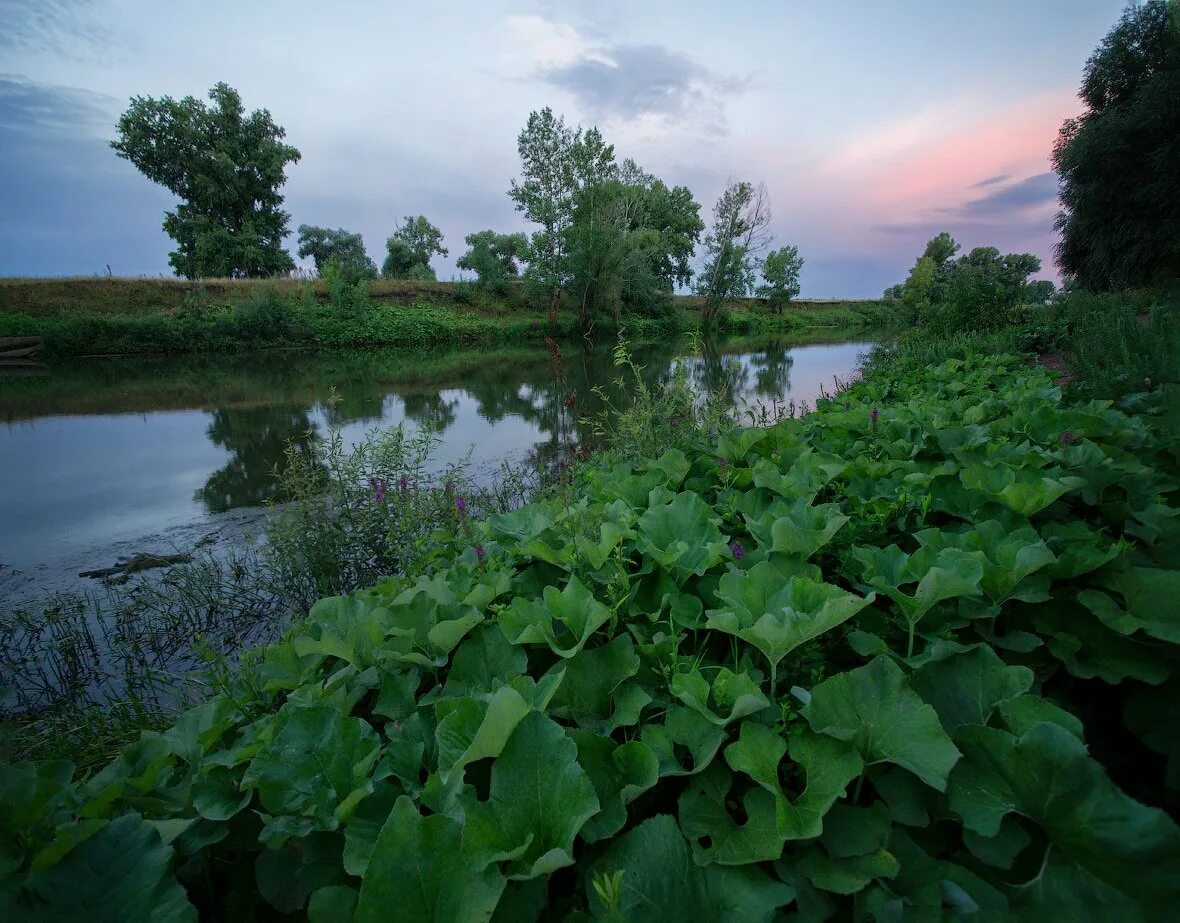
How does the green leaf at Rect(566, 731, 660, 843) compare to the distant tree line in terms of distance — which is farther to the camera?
the distant tree line

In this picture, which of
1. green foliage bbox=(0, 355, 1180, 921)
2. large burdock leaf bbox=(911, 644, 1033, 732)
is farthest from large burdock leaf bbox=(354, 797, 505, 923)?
large burdock leaf bbox=(911, 644, 1033, 732)

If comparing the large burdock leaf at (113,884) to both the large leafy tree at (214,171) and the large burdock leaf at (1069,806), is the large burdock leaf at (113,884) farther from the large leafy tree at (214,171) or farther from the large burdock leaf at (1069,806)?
the large leafy tree at (214,171)

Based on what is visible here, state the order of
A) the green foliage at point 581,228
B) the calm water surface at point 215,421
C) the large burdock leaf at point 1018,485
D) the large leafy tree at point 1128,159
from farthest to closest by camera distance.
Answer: the green foliage at point 581,228, the large leafy tree at point 1128,159, the calm water surface at point 215,421, the large burdock leaf at point 1018,485

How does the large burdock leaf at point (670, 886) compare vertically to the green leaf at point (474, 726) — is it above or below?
below

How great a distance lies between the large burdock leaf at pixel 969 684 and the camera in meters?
0.94

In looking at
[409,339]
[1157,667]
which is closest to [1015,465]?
[1157,667]

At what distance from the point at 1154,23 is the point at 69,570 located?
3812 cm

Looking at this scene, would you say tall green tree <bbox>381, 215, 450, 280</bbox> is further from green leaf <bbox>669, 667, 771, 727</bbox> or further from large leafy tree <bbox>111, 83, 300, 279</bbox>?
green leaf <bbox>669, 667, 771, 727</bbox>

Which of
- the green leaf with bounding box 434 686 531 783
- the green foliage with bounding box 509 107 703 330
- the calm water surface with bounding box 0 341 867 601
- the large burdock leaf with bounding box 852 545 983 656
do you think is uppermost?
the green foliage with bounding box 509 107 703 330

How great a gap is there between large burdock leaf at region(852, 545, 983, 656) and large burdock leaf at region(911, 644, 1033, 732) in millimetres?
115

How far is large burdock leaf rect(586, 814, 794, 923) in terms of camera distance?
0.73 m

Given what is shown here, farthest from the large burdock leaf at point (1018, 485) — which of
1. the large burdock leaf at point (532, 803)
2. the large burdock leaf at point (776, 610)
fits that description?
the large burdock leaf at point (532, 803)

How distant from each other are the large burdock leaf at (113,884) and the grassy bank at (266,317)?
33151 mm

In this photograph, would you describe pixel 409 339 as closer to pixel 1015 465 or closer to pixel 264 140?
pixel 264 140
